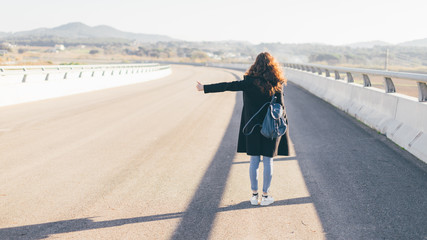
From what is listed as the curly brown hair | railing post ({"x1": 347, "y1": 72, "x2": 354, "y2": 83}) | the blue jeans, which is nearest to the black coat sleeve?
the curly brown hair

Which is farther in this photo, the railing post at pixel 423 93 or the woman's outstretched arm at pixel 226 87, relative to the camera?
the railing post at pixel 423 93

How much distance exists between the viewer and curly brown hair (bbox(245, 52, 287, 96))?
15.6 ft

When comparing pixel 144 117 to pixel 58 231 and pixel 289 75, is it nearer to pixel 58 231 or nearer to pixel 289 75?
pixel 58 231

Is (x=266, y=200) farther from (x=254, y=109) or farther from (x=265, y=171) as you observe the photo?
(x=254, y=109)

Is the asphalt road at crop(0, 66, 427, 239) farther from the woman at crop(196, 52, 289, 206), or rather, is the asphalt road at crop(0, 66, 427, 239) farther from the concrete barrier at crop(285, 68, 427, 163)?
the woman at crop(196, 52, 289, 206)

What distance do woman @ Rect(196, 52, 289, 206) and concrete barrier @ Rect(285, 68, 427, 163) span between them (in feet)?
10.6

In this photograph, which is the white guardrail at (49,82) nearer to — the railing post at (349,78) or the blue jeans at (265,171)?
the railing post at (349,78)

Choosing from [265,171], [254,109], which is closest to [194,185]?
[265,171]

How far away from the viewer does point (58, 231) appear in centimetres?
410

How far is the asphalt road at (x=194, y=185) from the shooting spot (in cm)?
419

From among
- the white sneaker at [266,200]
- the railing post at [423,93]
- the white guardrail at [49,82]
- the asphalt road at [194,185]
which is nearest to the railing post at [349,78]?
the asphalt road at [194,185]

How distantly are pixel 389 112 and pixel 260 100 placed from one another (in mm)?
5202

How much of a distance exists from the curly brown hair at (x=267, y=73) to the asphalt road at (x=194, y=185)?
1.41m

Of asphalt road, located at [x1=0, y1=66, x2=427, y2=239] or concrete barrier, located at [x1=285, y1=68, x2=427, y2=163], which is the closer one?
asphalt road, located at [x1=0, y1=66, x2=427, y2=239]
